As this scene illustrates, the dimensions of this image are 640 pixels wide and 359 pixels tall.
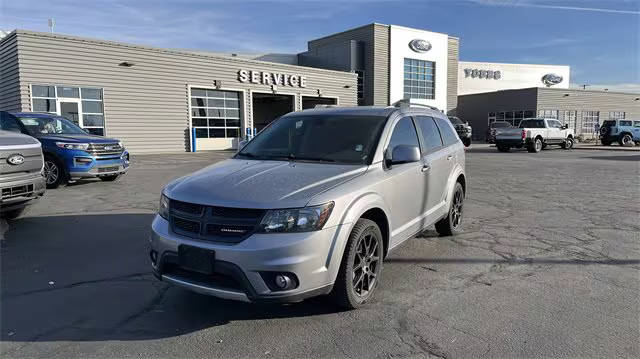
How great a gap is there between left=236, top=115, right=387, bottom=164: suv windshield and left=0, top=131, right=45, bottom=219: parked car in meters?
3.47

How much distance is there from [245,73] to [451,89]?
2614 centimetres

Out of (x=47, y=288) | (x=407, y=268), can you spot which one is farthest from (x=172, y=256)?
(x=407, y=268)

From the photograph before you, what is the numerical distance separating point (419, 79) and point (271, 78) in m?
19.5

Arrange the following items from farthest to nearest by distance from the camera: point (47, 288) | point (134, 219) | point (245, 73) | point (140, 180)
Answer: point (245, 73) → point (140, 180) → point (134, 219) → point (47, 288)

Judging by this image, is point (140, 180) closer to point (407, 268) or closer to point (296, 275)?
point (407, 268)

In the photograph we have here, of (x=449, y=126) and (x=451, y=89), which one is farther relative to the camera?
(x=451, y=89)

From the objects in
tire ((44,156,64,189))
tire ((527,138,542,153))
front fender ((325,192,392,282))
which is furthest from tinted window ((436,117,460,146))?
tire ((527,138,542,153))

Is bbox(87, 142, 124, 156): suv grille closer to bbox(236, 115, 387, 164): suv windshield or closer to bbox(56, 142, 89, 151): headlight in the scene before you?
bbox(56, 142, 89, 151): headlight

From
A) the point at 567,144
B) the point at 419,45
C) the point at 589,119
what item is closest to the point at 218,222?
the point at 567,144

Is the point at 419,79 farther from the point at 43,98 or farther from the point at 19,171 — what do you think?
the point at 19,171

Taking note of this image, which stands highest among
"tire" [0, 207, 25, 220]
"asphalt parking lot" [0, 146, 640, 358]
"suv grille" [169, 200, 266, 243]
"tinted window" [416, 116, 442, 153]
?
"tinted window" [416, 116, 442, 153]

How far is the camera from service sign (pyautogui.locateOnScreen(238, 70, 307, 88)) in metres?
28.9

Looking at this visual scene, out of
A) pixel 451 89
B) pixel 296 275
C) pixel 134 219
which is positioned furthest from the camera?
pixel 451 89

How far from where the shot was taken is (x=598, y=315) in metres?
3.96
